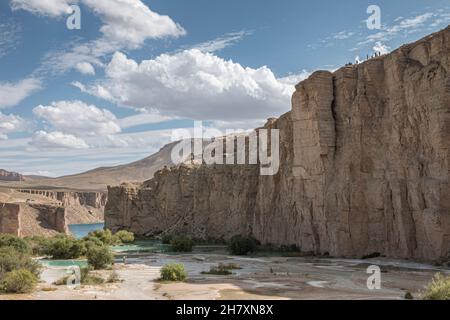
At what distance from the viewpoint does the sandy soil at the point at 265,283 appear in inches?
851

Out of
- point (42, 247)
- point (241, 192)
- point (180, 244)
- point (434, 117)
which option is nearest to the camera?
point (434, 117)

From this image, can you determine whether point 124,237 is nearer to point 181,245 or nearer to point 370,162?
point 181,245

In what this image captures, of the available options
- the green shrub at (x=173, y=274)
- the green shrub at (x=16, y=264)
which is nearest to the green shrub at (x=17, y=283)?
the green shrub at (x=16, y=264)

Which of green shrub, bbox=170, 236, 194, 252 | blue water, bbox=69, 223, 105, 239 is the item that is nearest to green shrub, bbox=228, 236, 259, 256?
green shrub, bbox=170, 236, 194, 252

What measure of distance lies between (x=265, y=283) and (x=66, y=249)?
23322 mm

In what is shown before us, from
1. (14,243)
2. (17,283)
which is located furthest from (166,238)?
(17,283)

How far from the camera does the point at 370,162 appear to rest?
40062mm

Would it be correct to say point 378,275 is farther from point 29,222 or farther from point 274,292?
point 29,222

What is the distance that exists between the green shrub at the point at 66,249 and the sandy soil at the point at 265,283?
8510 millimetres

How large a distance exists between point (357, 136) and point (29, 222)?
58809mm

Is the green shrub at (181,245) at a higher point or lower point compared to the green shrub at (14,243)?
lower

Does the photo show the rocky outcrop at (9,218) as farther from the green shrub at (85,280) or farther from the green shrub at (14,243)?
the green shrub at (85,280)

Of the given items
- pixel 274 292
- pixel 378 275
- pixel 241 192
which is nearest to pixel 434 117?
→ pixel 378 275
